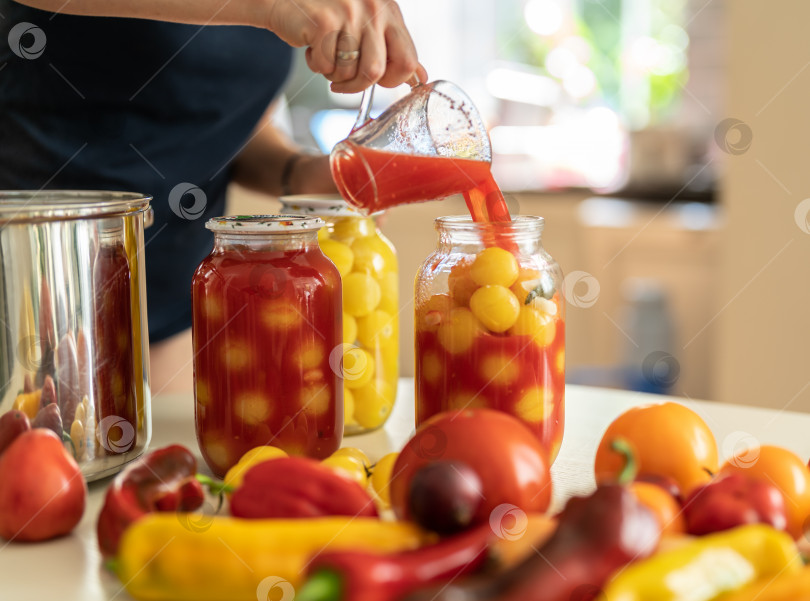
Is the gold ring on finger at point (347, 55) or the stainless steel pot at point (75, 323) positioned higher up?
the gold ring on finger at point (347, 55)

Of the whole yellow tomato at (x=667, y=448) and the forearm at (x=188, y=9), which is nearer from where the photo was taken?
the whole yellow tomato at (x=667, y=448)

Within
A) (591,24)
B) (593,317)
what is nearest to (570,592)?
(593,317)

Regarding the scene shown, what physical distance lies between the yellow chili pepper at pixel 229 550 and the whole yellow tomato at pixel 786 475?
0.29 metres

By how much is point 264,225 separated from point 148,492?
0.84ft

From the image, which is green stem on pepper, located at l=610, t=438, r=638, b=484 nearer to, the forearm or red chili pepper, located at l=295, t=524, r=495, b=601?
red chili pepper, located at l=295, t=524, r=495, b=601

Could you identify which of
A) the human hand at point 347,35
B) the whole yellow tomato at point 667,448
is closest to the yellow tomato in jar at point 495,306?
the whole yellow tomato at point 667,448

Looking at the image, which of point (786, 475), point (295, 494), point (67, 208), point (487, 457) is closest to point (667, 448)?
point (786, 475)

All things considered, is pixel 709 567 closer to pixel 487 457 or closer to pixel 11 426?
pixel 487 457

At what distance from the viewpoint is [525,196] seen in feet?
10.00

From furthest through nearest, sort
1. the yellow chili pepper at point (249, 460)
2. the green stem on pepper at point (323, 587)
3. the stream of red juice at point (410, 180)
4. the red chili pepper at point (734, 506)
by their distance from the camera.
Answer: the stream of red juice at point (410, 180), the yellow chili pepper at point (249, 460), the red chili pepper at point (734, 506), the green stem on pepper at point (323, 587)

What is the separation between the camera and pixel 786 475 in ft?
2.27

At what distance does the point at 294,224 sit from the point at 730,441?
0.52 metres

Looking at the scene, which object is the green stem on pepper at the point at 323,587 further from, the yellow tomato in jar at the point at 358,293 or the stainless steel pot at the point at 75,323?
the yellow tomato in jar at the point at 358,293

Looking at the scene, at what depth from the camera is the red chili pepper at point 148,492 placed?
633 millimetres
